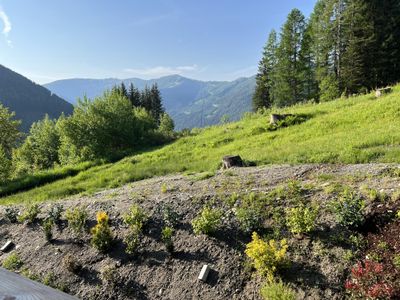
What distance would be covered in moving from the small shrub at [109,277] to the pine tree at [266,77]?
47.4m

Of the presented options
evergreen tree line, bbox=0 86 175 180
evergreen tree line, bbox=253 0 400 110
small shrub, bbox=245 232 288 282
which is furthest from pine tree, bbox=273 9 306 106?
small shrub, bbox=245 232 288 282

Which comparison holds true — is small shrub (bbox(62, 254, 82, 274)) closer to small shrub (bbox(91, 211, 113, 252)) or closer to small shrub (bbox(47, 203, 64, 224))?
small shrub (bbox(91, 211, 113, 252))

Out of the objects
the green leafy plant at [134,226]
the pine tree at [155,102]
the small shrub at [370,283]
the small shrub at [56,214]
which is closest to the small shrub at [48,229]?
the small shrub at [56,214]

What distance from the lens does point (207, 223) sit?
7.82m

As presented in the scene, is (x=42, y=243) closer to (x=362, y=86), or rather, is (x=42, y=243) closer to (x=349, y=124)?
(x=349, y=124)

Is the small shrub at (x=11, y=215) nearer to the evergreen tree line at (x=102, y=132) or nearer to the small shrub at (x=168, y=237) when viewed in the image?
the small shrub at (x=168, y=237)

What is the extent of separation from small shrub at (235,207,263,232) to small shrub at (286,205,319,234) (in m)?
0.67

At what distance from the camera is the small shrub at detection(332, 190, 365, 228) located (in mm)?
6691

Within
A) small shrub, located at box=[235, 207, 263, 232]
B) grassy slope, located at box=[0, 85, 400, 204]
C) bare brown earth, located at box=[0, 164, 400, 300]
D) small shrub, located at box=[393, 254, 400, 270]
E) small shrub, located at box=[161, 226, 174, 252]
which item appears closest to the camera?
small shrub, located at box=[393, 254, 400, 270]

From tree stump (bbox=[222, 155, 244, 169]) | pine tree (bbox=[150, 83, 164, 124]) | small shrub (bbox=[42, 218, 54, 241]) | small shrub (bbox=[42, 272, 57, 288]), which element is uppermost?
pine tree (bbox=[150, 83, 164, 124])

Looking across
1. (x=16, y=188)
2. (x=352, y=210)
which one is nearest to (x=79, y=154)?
(x=16, y=188)

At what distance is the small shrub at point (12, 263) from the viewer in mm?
8773

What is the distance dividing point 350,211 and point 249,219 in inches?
82.2

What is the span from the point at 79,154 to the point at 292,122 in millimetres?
17538
